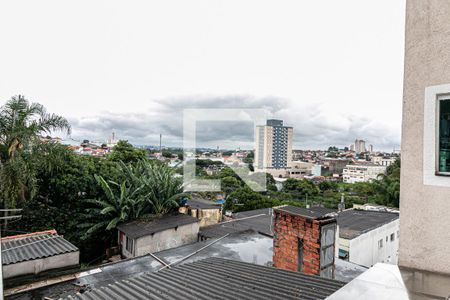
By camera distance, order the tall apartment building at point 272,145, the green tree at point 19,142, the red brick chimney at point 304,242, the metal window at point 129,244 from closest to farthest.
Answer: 1. the red brick chimney at point 304,242
2. the green tree at point 19,142
3. the metal window at point 129,244
4. the tall apartment building at point 272,145

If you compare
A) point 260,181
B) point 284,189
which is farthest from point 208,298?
point 284,189

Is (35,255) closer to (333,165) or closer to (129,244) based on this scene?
(129,244)

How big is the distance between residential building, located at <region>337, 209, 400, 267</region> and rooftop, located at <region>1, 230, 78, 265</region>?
27.2 feet

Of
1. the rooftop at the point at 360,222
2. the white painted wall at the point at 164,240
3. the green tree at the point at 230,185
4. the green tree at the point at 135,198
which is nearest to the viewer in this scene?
the white painted wall at the point at 164,240

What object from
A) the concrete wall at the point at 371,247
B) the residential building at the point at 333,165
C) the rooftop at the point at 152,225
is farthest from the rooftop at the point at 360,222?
the residential building at the point at 333,165

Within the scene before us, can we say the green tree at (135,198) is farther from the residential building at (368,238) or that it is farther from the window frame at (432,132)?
the window frame at (432,132)

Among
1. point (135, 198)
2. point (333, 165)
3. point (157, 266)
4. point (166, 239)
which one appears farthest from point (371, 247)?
point (333, 165)

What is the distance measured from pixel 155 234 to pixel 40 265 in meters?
3.96

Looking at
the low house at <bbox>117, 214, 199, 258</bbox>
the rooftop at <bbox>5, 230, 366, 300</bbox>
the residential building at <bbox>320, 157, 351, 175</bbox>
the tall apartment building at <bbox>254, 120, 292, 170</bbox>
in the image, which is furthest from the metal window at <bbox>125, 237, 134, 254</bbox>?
the residential building at <bbox>320, 157, 351, 175</bbox>

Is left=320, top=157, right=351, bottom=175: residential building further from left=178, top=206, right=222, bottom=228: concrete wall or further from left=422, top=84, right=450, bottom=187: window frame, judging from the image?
left=422, top=84, right=450, bottom=187: window frame

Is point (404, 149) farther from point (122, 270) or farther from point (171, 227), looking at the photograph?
point (171, 227)

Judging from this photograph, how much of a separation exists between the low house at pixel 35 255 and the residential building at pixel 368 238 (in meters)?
8.12

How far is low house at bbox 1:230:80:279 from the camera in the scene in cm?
432

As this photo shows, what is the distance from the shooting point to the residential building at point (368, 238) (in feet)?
29.4
